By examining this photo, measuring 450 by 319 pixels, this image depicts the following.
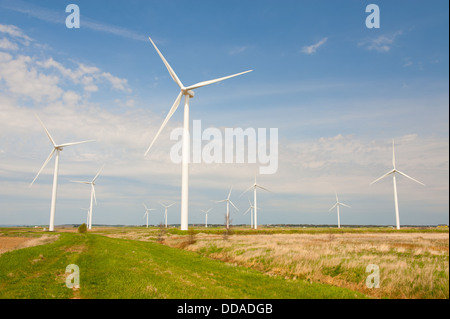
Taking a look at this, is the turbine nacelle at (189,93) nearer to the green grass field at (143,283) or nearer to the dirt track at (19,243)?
the dirt track at (19,243)

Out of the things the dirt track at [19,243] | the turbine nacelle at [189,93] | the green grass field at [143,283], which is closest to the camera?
the green grass field at [143,283]

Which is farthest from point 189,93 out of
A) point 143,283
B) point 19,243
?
point 143,283

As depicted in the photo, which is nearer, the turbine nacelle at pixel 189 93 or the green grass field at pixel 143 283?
the green grass field at pixel 143 283

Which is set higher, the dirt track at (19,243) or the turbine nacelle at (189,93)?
the turbine nacelle at (189,93)

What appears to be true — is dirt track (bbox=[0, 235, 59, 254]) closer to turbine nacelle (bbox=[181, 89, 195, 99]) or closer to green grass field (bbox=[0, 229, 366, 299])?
green grass field (bbox=[0, 229, 366, 299])

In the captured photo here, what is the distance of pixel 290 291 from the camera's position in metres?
17.4

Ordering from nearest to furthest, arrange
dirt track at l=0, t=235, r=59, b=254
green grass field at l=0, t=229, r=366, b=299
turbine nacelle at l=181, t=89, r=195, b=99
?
green grass field at l=0, t=229, r=366, b=299 → dirt track at l=0, t=235, r=59, b=254 → turbine nacelle at l=181, t=89, r=195, b=99

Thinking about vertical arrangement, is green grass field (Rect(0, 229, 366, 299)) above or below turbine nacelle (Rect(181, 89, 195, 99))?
below

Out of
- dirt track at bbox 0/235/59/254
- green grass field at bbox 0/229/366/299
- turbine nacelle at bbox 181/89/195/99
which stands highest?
turbine nacelle at bbox 181/89/195/99

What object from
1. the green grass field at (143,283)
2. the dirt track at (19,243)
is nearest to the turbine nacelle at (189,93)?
the dirt track at (19,243)

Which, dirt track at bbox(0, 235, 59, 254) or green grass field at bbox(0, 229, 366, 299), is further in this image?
dirt track at bbox(0, 235, 59, 254)

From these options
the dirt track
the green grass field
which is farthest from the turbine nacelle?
the green grass field

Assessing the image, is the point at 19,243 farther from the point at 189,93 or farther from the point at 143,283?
the point at 189,93
